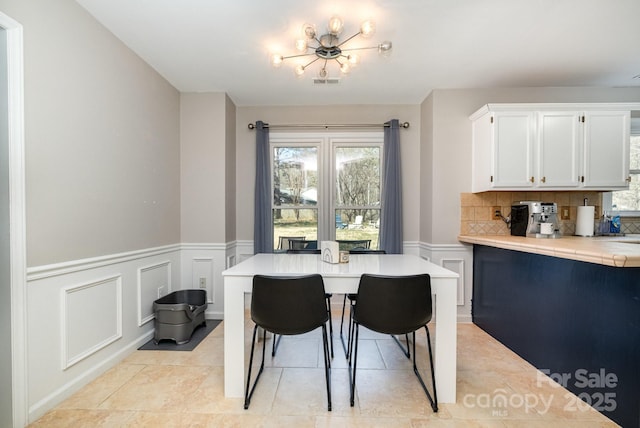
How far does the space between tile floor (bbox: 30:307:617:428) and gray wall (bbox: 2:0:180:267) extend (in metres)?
0.97

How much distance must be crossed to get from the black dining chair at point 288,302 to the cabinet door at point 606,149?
301 centimetres

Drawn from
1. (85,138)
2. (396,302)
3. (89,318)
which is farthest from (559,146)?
(89,318)

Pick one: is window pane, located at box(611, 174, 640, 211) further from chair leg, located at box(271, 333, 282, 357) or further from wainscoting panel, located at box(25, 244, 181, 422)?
wainscoting panel, located at box(25, 244, 181, 422)

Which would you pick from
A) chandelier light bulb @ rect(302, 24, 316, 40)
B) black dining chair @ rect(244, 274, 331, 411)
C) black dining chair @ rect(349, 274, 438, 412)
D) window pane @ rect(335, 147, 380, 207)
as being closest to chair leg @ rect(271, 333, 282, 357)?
black dining chair @ rect(244, 274, 331, 411)

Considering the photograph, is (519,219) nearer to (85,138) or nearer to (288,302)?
(288,302)

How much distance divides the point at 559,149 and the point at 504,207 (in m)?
0.75

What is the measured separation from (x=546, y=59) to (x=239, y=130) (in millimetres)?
3317

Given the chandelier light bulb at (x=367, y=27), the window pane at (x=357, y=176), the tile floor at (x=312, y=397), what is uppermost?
the chandelier light bulb at (x=367, y=27)

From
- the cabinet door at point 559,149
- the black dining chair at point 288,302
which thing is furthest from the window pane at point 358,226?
the black dining chair at point 288,302

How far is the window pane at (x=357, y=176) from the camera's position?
3738 millimetres

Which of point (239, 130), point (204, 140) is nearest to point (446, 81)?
point (239, 130)

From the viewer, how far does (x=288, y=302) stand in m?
1.69

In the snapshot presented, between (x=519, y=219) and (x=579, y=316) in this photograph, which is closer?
(x=579, y=316)

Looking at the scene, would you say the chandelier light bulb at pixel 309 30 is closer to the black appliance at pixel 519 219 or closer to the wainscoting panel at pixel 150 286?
the wainscoting panel at pixel 150 286
